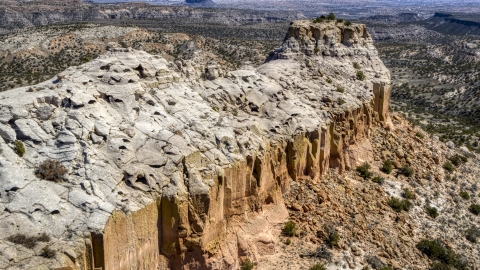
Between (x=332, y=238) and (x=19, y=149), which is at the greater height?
(x=19, y=149)

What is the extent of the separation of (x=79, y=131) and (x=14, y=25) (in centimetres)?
14684

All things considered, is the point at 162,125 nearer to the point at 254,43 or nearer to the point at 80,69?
the point at 80,69

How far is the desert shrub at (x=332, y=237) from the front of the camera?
21219 mm

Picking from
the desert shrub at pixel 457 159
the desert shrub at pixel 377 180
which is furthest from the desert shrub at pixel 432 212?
the desert shrub at pixel 457 159

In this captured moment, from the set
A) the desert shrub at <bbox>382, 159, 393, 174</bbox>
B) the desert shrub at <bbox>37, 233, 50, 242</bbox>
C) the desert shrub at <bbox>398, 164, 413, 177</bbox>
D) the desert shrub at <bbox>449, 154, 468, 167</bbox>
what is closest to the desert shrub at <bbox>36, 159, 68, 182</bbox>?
the desert shrub at <bbox>37, 233, 50, 242</bbox>

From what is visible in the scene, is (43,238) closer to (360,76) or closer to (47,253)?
(47,253)

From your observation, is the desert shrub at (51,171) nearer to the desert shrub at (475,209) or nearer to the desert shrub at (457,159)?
the desert shrub at (475,209)

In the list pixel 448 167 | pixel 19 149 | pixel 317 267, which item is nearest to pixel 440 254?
pixel 317 267

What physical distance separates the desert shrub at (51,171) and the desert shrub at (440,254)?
1978 centimetres

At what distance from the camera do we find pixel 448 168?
108 ft

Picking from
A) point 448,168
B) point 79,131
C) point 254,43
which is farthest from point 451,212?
point 254,43

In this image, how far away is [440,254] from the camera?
23.4 metres

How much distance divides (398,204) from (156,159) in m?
16.7

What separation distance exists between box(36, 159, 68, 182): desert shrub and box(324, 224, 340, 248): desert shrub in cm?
1335
